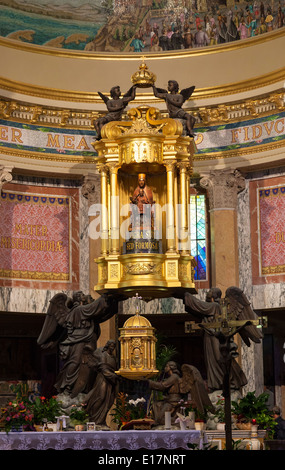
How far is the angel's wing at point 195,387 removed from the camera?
15.5 m

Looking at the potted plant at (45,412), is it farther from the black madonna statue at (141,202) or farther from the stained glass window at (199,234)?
the stained glass window at (199,234)

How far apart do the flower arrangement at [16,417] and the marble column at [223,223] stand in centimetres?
556

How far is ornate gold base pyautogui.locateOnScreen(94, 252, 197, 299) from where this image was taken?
651 inches

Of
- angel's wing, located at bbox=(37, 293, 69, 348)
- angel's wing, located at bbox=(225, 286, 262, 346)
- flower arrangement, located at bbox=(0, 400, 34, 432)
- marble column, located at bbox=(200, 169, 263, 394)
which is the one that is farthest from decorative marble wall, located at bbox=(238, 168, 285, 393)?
flower arrangement, located at bbox=(0, 400, 34, 432)

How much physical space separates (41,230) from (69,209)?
0.77 metres

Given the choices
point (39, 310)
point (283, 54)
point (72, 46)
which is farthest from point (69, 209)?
point (283, 54)

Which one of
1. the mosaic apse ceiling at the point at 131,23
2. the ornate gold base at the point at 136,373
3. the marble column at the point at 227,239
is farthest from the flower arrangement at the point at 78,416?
the mosaic apse ceiling at the point at 131,23

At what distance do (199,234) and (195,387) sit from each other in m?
5.57

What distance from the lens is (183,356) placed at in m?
20.7

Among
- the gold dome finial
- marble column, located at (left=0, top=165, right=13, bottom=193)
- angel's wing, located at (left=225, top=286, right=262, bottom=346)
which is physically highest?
the gold dome finial

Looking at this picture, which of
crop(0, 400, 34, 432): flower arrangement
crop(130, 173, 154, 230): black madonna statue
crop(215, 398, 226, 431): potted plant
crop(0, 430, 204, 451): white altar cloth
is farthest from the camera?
crop(130, 173, 154, 230): black madonna statue

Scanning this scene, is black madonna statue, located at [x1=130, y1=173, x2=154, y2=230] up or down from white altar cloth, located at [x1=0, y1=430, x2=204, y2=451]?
up

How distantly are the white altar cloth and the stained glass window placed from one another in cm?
650

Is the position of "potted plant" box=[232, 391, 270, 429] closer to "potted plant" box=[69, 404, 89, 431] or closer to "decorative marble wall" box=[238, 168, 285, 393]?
"potted plant" box=[69, 404, 89, 431]
